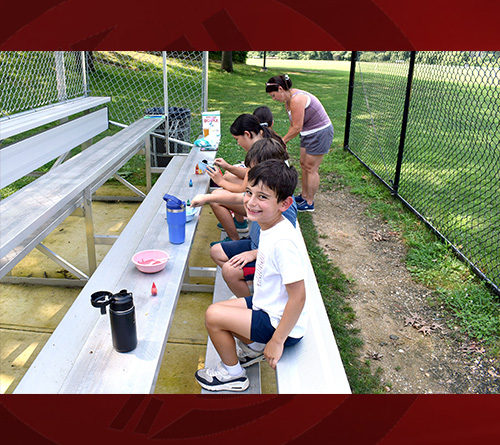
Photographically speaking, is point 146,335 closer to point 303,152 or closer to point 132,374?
point 132,374

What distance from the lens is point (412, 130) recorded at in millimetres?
9500

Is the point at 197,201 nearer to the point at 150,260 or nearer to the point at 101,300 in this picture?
the point at 150,260

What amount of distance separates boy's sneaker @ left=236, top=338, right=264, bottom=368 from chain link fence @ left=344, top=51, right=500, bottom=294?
92.1 inches

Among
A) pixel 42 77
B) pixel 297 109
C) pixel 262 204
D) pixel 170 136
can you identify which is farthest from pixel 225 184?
pixel 42 77

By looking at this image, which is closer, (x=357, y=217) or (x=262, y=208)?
(x=262, y=208)

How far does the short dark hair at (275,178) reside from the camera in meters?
2.10

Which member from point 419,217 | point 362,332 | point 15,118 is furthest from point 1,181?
point 419,217

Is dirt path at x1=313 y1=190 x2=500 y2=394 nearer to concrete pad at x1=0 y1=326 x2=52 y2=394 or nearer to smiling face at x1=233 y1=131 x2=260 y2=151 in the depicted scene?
smiling face at x1=233 y1=131 x2=260 y2=151

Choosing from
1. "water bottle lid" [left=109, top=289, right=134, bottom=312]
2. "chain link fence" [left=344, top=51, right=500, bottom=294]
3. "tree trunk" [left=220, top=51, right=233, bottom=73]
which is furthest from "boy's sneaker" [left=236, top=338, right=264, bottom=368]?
"tree trunk" [left=220, top=51, right=233, bottom=73]

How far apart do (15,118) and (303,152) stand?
10.1 ft

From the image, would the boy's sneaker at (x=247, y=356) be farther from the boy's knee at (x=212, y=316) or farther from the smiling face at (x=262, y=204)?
the smiling face at (x=262, y=204)

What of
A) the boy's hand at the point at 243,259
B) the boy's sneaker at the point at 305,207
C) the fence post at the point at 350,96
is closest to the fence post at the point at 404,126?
the boy's sneaker at the point at 305,207

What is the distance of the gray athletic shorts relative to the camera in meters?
5.27

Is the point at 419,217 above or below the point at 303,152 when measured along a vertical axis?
below
